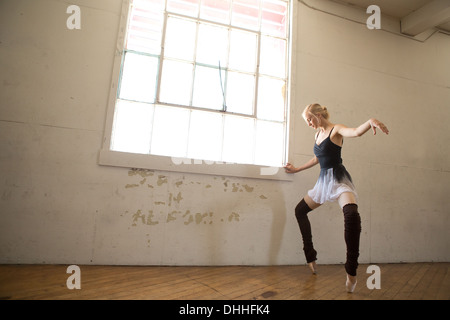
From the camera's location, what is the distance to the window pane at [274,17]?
126 inches

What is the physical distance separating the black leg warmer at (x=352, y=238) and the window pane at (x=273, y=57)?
6.34ft

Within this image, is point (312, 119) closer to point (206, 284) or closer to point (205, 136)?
point (205, 136)

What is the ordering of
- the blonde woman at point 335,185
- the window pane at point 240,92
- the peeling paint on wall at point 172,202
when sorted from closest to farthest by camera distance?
the blonde woman at point 335,185
the peeling paint on wall at point 172,202
the window pane at point 240,92

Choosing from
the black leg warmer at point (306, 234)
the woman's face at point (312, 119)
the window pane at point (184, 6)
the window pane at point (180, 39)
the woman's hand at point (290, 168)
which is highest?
the window pane at point (184, 6)

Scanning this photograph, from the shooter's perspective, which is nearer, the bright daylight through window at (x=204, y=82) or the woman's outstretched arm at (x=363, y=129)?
the woman's outstretched arm at (x=363, y=129)

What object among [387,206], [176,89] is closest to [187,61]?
[176,89]

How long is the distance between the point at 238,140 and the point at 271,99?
2.23 ft

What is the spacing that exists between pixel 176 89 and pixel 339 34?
2343 mm

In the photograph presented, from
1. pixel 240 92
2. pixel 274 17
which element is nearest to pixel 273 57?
pixel 274 17

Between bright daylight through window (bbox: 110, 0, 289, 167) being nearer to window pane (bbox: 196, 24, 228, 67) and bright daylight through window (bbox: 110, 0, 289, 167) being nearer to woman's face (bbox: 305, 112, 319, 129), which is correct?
window pane (bbox: 196, 24, 228, 67)

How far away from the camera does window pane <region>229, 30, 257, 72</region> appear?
9.91 ft

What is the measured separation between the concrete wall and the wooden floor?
0.24 metres

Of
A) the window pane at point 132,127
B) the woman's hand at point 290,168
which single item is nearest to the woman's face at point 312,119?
the woman's hand at point 290,168

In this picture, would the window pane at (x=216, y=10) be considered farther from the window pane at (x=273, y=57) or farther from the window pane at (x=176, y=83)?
the window pane at (x=176, y=83)
